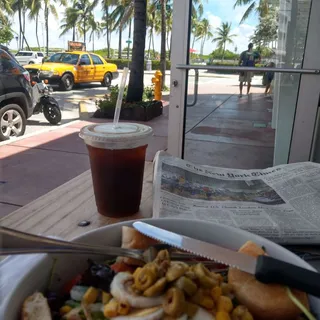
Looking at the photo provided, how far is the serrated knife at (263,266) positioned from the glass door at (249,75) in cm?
121

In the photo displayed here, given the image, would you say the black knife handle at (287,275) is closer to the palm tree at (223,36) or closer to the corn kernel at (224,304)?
the corn kernel at (224,304)

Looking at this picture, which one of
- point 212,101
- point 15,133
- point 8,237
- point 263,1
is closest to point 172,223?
point 8,237

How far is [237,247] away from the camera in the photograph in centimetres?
52

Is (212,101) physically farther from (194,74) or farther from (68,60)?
(68,60)

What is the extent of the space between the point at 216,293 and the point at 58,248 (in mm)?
201

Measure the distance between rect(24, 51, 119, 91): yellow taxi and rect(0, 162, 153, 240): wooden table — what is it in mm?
9166

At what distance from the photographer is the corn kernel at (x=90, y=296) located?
41 cm

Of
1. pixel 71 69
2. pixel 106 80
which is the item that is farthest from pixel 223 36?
pixel 106 80

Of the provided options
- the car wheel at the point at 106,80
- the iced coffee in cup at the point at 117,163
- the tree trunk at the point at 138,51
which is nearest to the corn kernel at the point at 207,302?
the iced coffee in cup at the point at 117,163

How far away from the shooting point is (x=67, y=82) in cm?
1006

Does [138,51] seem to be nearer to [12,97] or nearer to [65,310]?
[12,97]

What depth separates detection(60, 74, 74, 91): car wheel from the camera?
9.85m

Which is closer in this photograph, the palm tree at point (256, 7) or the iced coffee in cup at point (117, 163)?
the iced coffee in cup at point (117, 163)

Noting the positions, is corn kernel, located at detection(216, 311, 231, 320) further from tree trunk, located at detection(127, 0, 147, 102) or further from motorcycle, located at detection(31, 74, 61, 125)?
motorcycle, located at detection(31, 74, 61, 125)
